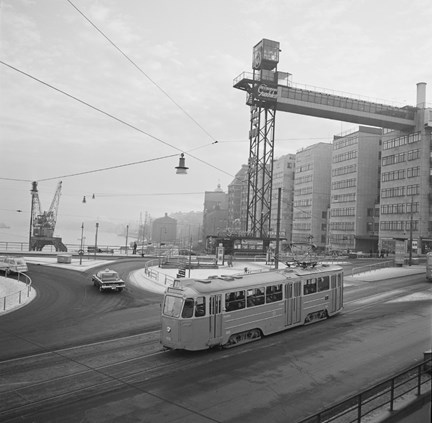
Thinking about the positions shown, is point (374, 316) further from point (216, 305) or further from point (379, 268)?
point (379, 268)

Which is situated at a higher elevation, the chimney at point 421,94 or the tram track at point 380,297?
the chimney at point 421,94

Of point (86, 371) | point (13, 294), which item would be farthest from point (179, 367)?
point (13, 294)

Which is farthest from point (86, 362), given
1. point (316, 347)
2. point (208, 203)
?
point (208, 203)

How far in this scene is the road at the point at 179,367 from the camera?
1109cm

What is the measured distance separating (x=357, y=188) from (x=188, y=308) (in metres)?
95.6

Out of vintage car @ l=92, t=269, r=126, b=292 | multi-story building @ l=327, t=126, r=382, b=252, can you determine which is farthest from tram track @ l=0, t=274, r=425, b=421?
multi-story building @ l=327, t=126, r=382, b=252

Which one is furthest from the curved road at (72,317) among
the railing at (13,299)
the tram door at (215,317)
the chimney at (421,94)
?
the chimney at (421,94)

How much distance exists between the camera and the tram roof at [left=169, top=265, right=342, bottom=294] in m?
16.8

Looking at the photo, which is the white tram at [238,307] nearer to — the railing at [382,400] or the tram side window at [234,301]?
the tram side window at [234,301]

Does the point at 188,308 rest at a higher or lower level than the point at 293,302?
higher

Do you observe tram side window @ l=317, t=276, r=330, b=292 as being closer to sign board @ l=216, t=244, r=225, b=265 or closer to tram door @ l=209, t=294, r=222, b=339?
tram door @ l=209, t=294, r=222, b=339

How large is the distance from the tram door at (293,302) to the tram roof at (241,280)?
1.29 feet

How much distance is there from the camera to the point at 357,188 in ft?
340

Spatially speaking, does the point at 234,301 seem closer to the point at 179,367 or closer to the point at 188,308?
the point at 188,308
